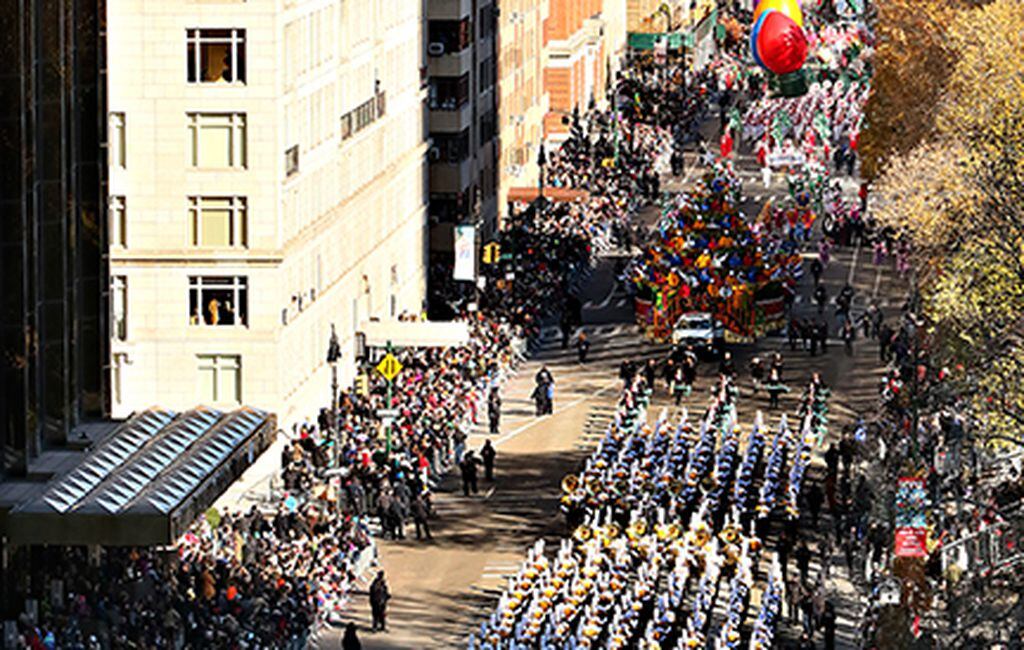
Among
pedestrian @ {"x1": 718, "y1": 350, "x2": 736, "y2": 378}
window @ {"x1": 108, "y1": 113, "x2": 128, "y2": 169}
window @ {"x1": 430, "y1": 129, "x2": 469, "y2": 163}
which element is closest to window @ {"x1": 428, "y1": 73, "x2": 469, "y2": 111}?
window @ {"x1": 430, "y1": 129, "x2": 469, "y2": 163}

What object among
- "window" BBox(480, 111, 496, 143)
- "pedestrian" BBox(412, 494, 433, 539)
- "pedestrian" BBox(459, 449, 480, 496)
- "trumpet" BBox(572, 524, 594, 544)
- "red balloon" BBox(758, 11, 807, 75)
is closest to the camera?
"trumpet" BBox(572, 524, 594, 544)

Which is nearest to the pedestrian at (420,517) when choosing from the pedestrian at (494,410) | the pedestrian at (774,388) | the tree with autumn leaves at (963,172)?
the tree with autumn leaves at (963,172)

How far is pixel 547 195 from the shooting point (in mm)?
156250

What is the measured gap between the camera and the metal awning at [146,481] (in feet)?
235

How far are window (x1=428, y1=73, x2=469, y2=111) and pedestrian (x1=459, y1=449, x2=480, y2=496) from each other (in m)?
36.2

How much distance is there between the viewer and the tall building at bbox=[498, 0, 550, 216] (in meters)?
157

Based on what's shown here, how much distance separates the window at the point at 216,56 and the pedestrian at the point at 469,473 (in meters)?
12.6

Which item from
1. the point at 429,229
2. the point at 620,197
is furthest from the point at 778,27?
the point at 429,229

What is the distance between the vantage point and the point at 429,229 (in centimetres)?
13912

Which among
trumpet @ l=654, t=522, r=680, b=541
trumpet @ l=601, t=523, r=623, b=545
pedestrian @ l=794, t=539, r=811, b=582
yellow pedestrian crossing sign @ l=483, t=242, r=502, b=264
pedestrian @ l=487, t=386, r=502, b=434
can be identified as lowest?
yellow pedestrian crossing sign @ l=483, t=242, r=502, b=264

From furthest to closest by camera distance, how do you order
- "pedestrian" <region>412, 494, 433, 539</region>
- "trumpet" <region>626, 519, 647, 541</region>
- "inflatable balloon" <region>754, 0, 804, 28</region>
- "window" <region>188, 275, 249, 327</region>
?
"inflatable balloon" <region>754, 0, 804, 28</region>
"window" <region>188, 275, 249, 327</region>
"pedestrian" <region>412, 494, 433, 539</region>
"trumpet" <region>626, 519, 647, 541</region>

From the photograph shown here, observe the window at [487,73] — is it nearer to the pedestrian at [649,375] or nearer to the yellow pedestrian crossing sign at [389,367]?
the pedestrian at [649,375]

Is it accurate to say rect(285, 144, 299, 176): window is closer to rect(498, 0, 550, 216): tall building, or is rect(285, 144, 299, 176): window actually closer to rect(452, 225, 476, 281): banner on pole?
rect(452, 225, 476, 281): banner on pole

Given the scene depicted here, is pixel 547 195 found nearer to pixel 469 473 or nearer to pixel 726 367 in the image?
pixel 726 367
